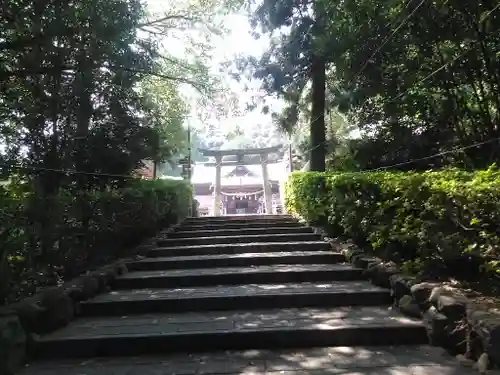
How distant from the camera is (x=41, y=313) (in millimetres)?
3539

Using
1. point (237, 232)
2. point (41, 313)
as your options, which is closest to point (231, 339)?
point (41, 313)

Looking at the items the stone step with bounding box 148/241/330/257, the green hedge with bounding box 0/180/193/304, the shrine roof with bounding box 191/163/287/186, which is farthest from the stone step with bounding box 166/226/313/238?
the shrine roof with bounding box 191/163/287/186

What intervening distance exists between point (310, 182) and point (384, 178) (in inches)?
132

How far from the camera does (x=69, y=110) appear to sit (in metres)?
6.45

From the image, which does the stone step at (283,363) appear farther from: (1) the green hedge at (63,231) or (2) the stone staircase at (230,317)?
(1) the green hedge at (63,231)

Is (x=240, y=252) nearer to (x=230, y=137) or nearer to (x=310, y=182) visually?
(x=310, y=182)

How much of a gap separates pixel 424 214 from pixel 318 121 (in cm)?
730

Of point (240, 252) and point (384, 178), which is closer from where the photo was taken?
point (384, 178)

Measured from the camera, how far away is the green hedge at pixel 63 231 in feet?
11.5

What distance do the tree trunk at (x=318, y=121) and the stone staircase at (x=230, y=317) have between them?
4.77m

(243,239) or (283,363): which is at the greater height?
(243,239)

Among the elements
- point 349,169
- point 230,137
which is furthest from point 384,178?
point 230,137

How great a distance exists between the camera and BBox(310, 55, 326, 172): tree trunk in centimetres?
1083

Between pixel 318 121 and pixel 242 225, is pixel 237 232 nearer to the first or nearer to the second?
pixel 242 225
